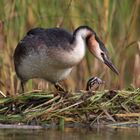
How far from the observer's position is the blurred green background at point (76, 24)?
452 inches

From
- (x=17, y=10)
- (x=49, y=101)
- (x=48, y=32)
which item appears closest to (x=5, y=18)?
(x=17, y=10)

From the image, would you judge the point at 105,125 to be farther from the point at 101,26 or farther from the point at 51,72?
the point at 101,26

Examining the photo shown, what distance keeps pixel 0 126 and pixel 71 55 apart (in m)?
Answer: 1.61

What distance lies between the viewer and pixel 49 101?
31.4ft

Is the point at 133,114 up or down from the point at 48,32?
down

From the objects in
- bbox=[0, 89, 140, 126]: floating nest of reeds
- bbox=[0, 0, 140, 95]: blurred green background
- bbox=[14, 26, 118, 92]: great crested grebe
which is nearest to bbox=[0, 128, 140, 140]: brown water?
bbox=[0, 89, 140, 126]: floating nest of reeds

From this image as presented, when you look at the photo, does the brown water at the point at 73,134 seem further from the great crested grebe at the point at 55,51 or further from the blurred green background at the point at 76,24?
the blurred green background at the point at 76,24

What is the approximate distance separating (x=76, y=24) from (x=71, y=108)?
310 cm

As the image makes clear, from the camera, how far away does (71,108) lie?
31.0ft

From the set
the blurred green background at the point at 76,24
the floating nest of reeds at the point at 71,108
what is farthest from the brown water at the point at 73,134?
the blurred green background at the point at 76,24

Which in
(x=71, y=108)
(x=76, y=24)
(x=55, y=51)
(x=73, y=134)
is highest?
(x=76, y=24)

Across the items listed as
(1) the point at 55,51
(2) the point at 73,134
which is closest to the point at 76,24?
(1) the point at 55,51

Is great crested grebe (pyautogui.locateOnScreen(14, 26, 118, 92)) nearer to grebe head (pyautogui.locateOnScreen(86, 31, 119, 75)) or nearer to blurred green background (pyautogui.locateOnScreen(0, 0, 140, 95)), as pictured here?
grebe head (pyautogui.locateOnScreen(86, 31, 119, 75))

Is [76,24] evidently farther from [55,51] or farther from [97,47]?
[55,51]
